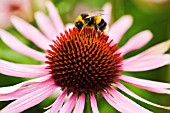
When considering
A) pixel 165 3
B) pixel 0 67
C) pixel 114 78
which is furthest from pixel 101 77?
pixel 165 3

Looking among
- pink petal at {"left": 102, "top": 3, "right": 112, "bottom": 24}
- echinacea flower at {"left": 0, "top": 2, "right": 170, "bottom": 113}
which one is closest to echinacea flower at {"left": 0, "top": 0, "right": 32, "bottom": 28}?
echinacea flower at {"left": 0, "top": 2, "right": 170, "bottom": 113}

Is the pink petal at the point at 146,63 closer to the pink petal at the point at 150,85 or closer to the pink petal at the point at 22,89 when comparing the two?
the pink petal at the point at 150,85

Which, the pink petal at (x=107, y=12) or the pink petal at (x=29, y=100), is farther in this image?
the pink petal at (x=107, y=12)

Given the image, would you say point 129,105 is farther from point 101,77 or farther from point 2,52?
point 2,52

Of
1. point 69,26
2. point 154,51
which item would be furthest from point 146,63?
point 69,26

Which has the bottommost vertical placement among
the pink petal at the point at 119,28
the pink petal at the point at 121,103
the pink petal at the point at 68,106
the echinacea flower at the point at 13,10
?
the pink petal at the point at 121,103

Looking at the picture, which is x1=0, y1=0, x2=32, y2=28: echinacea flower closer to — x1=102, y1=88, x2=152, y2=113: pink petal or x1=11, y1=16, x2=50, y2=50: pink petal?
x1=11, y1=16, x2=50, y2=50: pink petal

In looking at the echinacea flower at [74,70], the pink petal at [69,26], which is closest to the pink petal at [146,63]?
the echinacea flower at [74,70]

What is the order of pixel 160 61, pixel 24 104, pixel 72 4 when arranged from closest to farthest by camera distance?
pixel 24 104
pixel 160 61
pixel 72 4
